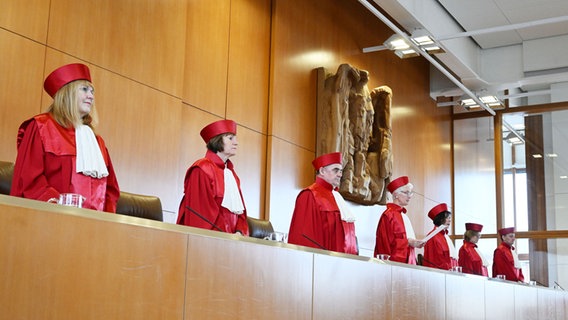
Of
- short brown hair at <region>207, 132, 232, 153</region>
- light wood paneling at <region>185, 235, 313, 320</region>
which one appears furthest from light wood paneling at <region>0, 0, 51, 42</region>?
light wood paneling at <region>185, 235, 313, 320</region>

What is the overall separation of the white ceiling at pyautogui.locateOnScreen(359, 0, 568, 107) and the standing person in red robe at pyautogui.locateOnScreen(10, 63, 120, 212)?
5.62 m

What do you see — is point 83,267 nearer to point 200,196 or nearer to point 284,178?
point 200,196

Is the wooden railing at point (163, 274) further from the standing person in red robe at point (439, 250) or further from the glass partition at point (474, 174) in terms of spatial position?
the glass partition at point (474, 174)

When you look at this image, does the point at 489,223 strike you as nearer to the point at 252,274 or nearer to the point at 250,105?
the point at 250,105

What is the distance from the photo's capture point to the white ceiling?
31.1 feet

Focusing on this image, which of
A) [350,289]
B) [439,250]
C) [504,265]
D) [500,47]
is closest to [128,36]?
[350,289]

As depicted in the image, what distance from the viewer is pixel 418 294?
438 cm

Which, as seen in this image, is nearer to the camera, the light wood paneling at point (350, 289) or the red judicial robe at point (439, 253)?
the light wood paneling at point (350, 289)

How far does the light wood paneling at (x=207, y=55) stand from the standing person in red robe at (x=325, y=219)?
1503 millimetres

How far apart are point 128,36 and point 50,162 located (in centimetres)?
212

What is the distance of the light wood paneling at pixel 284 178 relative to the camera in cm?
700

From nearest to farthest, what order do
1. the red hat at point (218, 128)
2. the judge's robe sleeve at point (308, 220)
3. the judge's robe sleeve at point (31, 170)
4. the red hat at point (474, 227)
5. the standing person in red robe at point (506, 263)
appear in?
1. the judge's robe sleeve at point (31, 170)
2. the red hat at point (218, 128)
3. the judge's robe sleeve at point (308, 220)
4. the red hat at point (474, 227)
5. the standing person in red robe at point (506, 263)

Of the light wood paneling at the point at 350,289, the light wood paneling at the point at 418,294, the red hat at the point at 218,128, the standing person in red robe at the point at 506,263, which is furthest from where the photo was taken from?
the standing person in red robe at the point at 506,263

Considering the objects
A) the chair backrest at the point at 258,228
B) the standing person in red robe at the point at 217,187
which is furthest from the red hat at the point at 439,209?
the standing person in red robe at the point at 217,187
